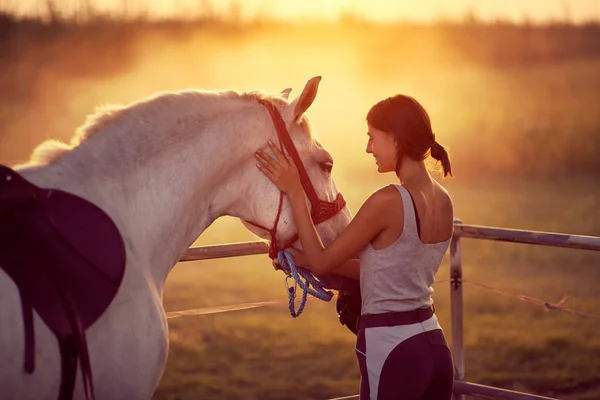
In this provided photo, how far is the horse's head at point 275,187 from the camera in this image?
272 centimetres

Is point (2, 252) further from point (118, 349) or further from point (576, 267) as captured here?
point (576, 267)

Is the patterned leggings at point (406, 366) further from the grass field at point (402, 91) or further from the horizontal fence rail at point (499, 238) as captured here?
the grass field at point (402, 91)

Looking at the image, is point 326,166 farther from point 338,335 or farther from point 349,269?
point 338,335

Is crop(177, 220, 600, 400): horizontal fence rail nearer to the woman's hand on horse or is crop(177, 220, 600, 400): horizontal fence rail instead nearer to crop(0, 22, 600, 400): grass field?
the woman's hand on horse

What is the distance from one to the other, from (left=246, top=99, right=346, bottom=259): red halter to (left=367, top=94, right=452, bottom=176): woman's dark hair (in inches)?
12.2

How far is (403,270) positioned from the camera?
2.61 meters

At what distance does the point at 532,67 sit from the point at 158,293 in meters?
28.2

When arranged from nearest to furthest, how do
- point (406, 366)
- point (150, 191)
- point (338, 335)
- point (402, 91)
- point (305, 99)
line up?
point (150, 191)
point (406, 366)
point (305, 99)
point (338, 335)
point (402, 91)

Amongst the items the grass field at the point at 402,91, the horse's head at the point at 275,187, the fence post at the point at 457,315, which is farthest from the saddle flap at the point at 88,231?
the grass field at the point at 402,91

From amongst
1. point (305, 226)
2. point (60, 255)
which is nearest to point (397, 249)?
point (305, 226)

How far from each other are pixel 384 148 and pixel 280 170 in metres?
0.37

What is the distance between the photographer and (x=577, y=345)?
327 inches

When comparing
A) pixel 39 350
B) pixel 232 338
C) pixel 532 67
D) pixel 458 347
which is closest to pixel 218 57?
pixel 532 67

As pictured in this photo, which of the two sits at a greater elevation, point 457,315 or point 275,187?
point 275,187
